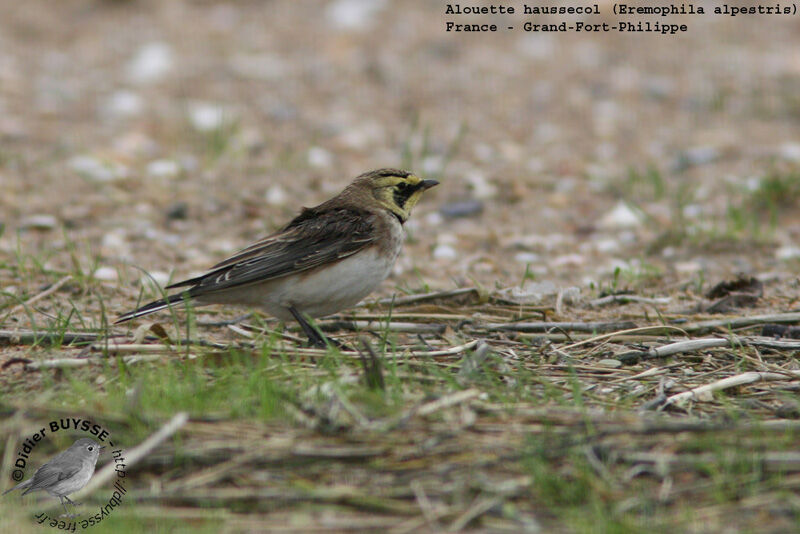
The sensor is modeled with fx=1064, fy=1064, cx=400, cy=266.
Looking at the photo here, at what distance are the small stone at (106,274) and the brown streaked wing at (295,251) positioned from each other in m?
1.46

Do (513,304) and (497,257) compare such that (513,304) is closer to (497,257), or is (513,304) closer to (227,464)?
(497,257)

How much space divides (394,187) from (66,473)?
313 cm

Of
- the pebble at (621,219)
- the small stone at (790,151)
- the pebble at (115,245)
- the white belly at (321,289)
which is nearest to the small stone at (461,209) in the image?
the pebble at (621,219)

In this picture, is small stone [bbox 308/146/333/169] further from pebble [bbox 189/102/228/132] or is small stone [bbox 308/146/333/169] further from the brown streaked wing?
the brown streaked wing

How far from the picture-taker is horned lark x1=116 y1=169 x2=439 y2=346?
5875 mm

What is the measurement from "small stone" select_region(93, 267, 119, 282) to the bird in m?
2.97

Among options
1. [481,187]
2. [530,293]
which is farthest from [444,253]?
[530,293]

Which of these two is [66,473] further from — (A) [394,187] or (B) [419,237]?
(B) [419,237]

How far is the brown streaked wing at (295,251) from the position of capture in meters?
5.86

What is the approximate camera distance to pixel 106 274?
24.3 ft

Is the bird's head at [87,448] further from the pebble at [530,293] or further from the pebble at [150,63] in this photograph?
the pebble at [150,63]

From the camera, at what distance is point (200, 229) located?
8773 millimetres

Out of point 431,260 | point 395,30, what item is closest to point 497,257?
point 431,260

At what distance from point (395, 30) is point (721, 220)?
5.54 metres
